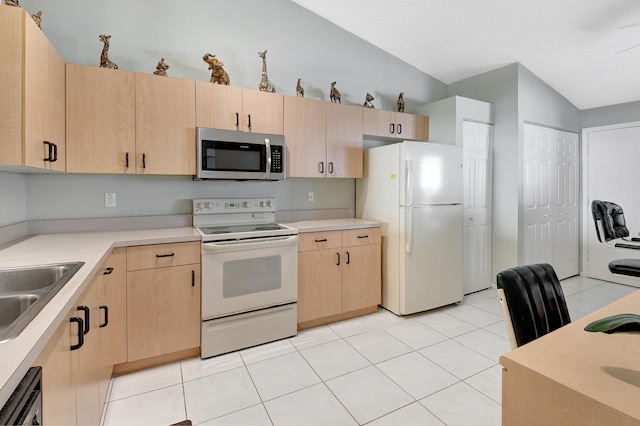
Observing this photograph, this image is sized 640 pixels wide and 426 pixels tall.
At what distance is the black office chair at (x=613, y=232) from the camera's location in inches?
103

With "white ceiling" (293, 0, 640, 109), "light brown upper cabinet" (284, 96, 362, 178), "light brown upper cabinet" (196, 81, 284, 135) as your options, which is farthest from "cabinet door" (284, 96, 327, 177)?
"white ceiling" (293, 0, 640, 109)

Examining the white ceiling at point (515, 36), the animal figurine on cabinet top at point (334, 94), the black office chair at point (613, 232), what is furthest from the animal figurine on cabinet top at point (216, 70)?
the black office chair at point (613, 232)

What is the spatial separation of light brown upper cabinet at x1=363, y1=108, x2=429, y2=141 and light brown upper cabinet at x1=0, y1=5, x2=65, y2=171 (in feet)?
8.47

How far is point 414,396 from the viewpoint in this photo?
197 cm

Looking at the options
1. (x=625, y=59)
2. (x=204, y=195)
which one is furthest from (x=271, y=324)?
(x=625, y=59)

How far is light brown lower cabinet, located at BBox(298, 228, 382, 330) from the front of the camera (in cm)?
285

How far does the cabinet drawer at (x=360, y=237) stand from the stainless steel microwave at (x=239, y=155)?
2.66 feet

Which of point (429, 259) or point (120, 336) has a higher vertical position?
point (429, 259)

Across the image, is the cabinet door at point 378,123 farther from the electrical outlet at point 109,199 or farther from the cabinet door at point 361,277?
the electrical outlet at point 109,199

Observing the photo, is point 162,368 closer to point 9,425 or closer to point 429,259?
point 9,425

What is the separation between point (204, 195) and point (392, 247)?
184 cm

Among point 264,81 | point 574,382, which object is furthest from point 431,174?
point 574,382

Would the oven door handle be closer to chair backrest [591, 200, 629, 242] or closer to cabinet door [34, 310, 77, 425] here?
cabinet door [34, 310, 77, 425]

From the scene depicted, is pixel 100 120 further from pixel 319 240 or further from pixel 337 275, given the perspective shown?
pixel 337 275
